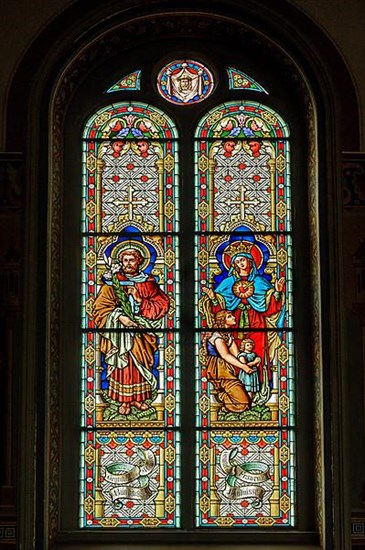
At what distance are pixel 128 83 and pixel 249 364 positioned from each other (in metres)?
2.17

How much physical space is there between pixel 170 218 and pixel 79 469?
1.81 m

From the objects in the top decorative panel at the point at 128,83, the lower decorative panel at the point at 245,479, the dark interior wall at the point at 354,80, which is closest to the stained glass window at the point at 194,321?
the lower decorative panel at the point at 245,479

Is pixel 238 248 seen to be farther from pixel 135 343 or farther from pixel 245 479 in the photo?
pixel 245 479

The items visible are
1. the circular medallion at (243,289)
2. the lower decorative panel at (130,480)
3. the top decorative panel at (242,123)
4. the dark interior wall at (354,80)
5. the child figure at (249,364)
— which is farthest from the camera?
the top decorative panel at (242,123)

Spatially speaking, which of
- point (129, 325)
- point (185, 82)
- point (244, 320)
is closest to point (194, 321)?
point (244, 320)

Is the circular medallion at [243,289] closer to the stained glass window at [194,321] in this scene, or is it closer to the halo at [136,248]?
the stained glass window at [194,321]

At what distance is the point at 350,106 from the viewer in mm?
8250

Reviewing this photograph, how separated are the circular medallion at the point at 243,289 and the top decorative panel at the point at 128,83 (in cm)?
159

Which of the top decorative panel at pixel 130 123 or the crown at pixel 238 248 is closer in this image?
the crown at pixel 238 248

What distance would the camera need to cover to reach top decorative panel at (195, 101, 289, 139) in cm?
865

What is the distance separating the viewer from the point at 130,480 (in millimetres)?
8172

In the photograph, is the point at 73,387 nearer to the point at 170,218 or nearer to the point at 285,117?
the point at 170,218

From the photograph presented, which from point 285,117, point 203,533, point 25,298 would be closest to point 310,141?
point 285,117

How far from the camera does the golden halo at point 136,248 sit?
8461 mm
